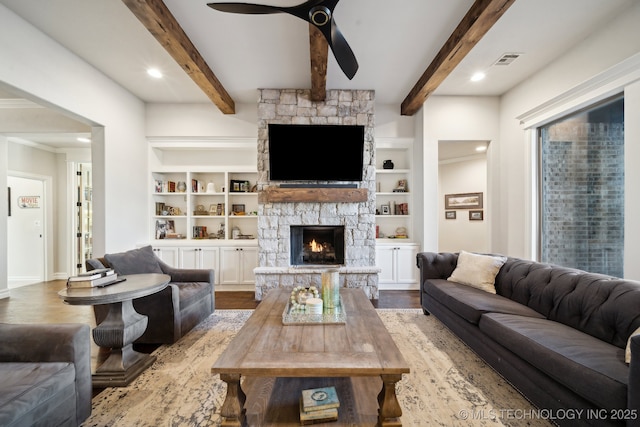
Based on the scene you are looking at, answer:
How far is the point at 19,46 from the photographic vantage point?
255 centimetres

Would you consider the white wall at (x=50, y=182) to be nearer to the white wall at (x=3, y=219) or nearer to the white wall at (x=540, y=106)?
the white wall at (x=3, y=219)

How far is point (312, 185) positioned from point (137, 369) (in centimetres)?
288

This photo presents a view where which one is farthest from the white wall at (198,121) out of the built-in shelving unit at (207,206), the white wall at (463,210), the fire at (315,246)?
the white wall at (463,210)

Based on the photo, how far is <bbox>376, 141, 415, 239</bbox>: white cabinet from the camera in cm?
477

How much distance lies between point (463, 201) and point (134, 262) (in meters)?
6.38

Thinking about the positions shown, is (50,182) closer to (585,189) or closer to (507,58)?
(507,58)

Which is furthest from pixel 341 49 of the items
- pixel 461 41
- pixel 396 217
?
pixel 396 217

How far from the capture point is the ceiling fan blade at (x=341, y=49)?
2.12 metres

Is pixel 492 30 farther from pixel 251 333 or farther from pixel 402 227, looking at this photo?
pixel 251 333

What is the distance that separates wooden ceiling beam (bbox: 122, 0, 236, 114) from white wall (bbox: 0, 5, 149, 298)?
1.30 metres

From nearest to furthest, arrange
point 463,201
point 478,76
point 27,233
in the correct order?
1. point 478,76
2. point 27,233
3. point 463,201

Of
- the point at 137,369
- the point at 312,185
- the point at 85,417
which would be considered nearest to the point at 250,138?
the point at 312,185

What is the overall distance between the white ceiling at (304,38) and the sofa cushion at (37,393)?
111 inches

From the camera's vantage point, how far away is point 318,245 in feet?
14.1
